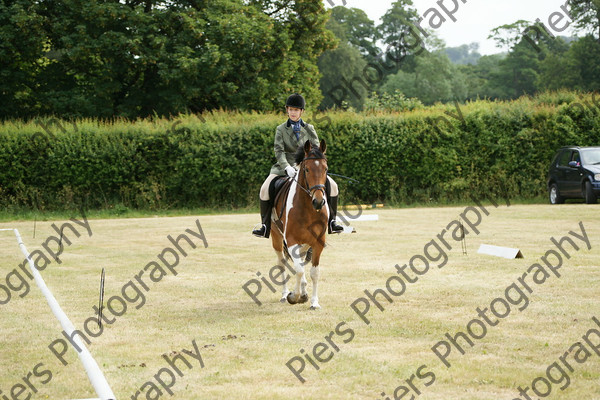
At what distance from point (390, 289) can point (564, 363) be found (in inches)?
163

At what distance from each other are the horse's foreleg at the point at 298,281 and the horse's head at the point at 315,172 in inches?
28.2

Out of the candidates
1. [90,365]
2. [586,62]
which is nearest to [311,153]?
[90,365]

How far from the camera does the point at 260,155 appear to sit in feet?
91.7

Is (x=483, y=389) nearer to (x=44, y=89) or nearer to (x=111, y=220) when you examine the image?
(x=111, y=220)

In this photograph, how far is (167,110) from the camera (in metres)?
35.3

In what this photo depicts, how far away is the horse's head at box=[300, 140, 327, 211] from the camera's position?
8.26m

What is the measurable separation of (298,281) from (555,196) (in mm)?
19939

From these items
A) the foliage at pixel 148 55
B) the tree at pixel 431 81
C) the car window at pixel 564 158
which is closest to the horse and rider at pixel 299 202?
the car window at pixel 564 158

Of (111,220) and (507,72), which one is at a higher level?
(507,72)

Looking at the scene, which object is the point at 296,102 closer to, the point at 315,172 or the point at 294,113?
the point at 294,113

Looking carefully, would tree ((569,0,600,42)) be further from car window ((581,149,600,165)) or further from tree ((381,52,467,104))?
car window ((581,149,600,165))

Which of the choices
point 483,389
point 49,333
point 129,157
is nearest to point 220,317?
point 49,333

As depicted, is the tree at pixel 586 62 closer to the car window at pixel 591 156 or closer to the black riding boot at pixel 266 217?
the car window at pixel 591 156

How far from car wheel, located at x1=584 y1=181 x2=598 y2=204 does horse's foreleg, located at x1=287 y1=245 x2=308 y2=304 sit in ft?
59.3
